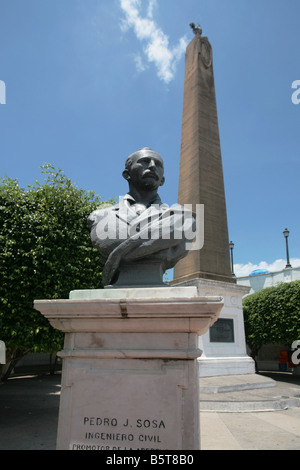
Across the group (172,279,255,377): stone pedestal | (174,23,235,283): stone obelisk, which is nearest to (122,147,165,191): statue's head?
(172,279,255,377): stone pedestal

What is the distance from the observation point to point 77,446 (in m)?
2.59

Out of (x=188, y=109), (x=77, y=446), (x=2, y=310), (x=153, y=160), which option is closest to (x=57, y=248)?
(x=2, y=310)

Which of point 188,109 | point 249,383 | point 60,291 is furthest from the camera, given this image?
point 188,109

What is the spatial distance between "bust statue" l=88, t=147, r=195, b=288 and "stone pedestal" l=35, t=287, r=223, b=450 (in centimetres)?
46

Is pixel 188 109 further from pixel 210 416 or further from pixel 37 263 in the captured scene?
pixel 210 416

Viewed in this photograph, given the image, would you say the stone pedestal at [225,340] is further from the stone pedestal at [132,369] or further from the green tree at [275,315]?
the stone pedestal at [132,369]

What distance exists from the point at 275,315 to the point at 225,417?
1121cm

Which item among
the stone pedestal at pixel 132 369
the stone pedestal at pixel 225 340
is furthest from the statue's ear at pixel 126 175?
the stone pedestal at pixel 225 340

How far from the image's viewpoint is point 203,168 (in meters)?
15.1

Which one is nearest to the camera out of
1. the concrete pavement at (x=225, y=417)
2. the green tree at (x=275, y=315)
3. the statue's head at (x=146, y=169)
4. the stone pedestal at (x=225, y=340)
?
the statue's head at (x=146, y=169)

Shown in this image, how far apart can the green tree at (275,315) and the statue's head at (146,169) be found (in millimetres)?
15321

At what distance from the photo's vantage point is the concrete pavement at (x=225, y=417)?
5.75 metres

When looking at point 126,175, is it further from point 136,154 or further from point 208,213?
point 208,213
